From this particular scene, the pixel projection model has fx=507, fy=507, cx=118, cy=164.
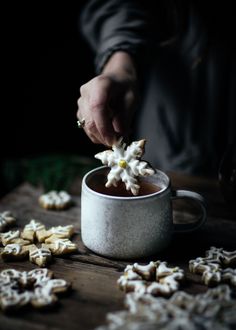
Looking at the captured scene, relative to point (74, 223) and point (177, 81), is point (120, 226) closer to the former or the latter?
point (74, 223)

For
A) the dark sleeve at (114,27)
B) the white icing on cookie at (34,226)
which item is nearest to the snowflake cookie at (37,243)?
the white icing on cookie at (34,226)

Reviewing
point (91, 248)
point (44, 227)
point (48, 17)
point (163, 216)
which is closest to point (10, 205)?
point (44, 227)

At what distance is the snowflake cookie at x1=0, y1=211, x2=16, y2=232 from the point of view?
1.18 metres

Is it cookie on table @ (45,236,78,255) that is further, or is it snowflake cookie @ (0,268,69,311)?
cookie on table @ (45,236,78,255)

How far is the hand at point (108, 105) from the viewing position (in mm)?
1127

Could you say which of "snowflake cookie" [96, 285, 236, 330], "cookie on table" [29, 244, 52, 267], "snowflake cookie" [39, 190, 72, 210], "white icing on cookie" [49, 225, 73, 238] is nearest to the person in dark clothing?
"snowflake cookie" [39, 190, 72, 210]

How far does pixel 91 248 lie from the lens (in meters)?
1.07

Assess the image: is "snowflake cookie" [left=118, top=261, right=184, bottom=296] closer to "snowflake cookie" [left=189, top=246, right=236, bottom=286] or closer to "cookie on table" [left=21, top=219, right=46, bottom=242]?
"snowflake cookie" [left=189, top=246, right=236, bottom=286]

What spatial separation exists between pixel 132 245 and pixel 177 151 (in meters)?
0.77

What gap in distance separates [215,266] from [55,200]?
0.48m

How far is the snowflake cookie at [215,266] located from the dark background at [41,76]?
1.19 meters

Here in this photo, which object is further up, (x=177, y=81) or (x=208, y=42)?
(x=208, y=42)

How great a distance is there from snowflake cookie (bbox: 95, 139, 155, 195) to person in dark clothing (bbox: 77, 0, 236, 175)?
296mm

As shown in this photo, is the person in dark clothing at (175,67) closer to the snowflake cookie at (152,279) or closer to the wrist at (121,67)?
the wrist at (121,67)
